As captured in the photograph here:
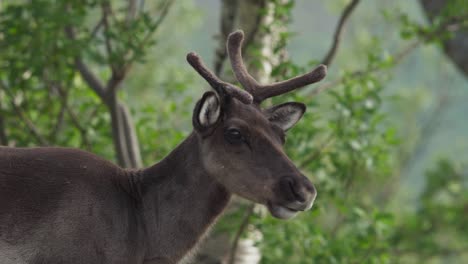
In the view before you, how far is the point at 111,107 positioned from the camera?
372 inches

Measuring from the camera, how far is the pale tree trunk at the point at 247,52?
9352mm

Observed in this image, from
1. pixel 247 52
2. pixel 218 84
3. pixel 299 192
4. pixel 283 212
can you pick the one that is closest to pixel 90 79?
pixel 247 52

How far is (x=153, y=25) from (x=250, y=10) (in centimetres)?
157

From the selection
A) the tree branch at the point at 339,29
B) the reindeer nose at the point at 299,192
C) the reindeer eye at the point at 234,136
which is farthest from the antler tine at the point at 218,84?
the tree branch at the point at 339,29

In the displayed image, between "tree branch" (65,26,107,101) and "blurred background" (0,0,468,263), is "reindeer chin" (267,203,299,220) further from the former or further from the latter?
"tree branch" (65,26,107,101)

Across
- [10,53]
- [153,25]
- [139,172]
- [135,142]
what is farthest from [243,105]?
[10,53]

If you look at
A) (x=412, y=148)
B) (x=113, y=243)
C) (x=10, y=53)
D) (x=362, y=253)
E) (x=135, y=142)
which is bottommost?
(x=412, y=148)

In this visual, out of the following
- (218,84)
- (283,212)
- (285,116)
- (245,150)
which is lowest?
(283,212)

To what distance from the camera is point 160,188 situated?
6172 mm

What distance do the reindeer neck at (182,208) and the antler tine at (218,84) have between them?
1.56 feet

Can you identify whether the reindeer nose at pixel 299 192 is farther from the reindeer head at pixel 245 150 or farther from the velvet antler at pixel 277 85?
the velvet antler at pixel 277 85

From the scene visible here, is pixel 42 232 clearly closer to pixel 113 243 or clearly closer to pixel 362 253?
pixel 113 243

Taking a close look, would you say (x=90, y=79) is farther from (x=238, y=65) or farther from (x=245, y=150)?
(x=245, y=150)

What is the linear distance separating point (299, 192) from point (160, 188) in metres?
1.25
